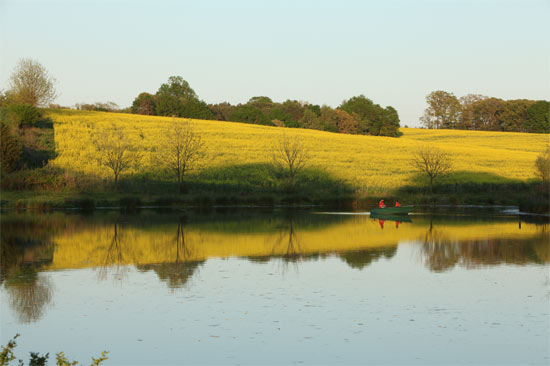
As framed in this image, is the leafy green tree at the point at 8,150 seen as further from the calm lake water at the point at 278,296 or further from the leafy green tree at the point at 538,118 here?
the leafy green tree at the point at 538,118

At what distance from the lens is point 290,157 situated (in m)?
65.8

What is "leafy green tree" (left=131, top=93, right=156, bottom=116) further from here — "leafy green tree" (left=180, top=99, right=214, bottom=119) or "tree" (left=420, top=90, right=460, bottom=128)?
"tree" (left=420, top=90, right=460, bottom=128)

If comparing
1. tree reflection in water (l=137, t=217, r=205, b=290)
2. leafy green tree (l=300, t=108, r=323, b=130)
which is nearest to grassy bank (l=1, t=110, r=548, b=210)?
tree reflection in water (l=137, t=217, r=205, b=290)

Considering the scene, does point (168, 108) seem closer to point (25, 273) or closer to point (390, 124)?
point (390, 124)

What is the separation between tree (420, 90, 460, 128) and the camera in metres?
160

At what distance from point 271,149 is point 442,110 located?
3802 inches

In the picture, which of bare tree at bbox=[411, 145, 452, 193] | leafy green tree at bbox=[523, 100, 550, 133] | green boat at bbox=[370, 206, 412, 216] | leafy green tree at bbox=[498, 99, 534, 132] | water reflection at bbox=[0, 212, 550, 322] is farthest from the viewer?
leafy green tree at bbox=[498, 99, 534, 132]

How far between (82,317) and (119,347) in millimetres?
2587

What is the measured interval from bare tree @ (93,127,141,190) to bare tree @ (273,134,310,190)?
14830 mm

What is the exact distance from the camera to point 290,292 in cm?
1594

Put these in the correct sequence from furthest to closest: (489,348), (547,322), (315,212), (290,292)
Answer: (315,212) < (290,292) < (547,322) < (489,348)

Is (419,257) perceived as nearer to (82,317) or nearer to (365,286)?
(365,286)

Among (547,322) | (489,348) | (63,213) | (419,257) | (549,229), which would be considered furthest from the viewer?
(63,213)

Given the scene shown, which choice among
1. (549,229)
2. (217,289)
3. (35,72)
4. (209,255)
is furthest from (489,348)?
(35,72)
